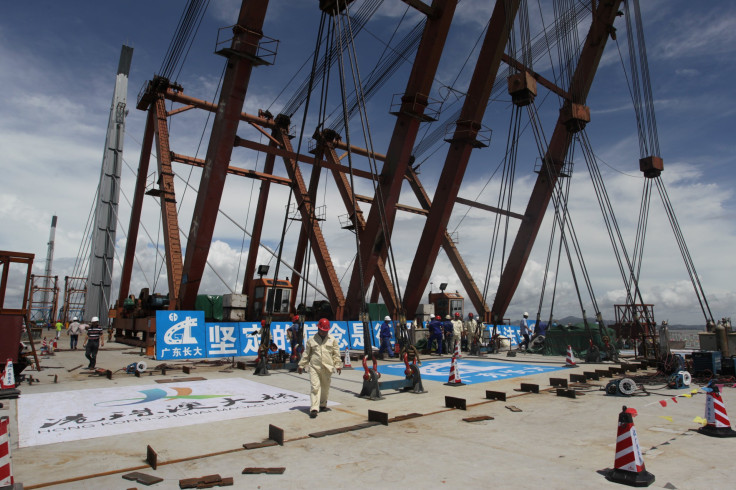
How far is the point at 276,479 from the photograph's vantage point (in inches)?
170

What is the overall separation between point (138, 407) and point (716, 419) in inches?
354

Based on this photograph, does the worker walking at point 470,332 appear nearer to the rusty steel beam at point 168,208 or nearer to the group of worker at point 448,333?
the group of worker at point 448,333

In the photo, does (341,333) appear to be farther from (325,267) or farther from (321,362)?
(321,362)

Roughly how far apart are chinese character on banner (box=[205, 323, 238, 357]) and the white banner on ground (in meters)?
5.23

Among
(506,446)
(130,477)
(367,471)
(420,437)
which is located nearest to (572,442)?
(506,446)

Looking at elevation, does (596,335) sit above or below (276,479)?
above

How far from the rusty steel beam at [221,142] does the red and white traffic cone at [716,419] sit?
57.2 feet

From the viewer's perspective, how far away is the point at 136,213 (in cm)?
3002

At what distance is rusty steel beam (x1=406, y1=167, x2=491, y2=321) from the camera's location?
31.4 metres

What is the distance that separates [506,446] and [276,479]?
114 inches

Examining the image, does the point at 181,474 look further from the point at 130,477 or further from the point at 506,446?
the point at 506,446

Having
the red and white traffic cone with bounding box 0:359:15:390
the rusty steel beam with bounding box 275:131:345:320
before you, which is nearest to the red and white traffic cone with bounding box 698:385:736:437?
the red and white traffic cone with bounding box 0:359:15:390

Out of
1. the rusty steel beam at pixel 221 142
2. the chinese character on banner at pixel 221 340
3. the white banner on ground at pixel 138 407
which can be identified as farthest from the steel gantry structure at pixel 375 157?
the white banner on ground at pixel 138 407

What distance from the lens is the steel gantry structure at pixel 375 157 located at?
18.1 m
